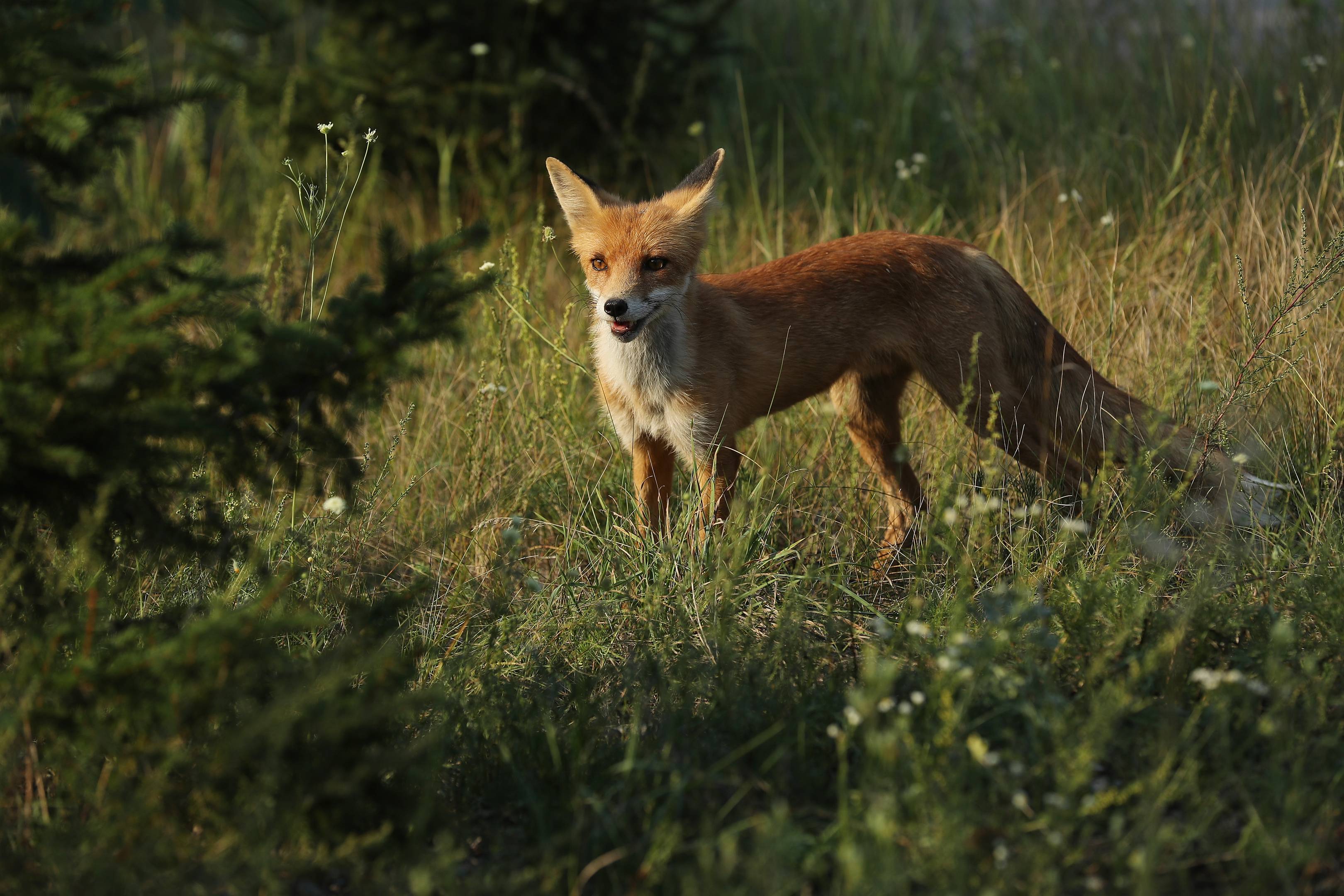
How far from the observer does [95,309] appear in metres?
2.30

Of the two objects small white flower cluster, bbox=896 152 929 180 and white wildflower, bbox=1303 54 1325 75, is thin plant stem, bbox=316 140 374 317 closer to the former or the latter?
small white flower cluster, bbox=896 152 929 180

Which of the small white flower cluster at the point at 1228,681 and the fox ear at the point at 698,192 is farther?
the fox ear at the point at 698,192

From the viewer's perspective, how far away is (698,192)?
4562 millimetres

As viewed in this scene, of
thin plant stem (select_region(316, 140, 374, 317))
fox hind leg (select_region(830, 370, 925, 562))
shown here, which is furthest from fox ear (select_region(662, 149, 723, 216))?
thin plant stem (select_region(316, 140, 374, 317))

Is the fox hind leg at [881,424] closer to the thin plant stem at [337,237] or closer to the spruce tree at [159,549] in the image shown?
the thin plant stem at [337,237]

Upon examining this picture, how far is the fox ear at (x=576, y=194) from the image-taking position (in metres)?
4.61

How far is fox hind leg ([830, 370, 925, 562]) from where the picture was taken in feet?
16.5

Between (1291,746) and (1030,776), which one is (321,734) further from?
(1291,746)

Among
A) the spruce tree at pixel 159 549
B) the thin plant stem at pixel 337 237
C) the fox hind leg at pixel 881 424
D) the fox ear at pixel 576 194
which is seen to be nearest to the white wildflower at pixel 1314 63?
the fox hind leg at pixel 881 424

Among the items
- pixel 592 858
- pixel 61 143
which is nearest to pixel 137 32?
pixel 61 143

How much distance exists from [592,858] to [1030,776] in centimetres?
99

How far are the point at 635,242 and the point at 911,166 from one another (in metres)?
3.50

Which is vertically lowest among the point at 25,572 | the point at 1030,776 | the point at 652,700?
the point at 652,700

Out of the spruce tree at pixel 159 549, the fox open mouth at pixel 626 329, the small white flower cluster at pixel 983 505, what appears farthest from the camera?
the fox open mouth at pixel 626 329
